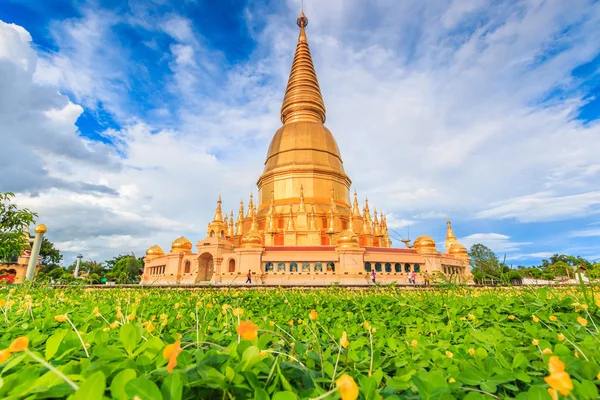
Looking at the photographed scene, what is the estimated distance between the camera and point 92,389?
0.90m

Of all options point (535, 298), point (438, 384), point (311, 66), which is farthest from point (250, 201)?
point (438, 384)

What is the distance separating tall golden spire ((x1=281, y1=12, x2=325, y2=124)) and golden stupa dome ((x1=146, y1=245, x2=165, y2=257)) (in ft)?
69.6

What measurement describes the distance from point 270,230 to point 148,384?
97.3 ft

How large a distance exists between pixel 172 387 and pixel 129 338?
609 millimetres

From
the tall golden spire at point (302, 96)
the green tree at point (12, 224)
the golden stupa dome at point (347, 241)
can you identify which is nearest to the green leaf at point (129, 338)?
the green tree at point (12, 224)

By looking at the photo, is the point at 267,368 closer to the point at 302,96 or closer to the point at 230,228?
the point at 230,228

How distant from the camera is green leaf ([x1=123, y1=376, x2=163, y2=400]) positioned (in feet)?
3.24

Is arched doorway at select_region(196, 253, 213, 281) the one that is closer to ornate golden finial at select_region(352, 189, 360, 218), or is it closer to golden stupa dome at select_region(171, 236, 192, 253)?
golden stupa dome at select_region(171, 236, 192, 253)

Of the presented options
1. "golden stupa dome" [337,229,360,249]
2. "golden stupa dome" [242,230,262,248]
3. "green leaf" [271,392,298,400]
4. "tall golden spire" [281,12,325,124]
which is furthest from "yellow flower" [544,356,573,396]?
"tall golden spire" [281,12,325,124]

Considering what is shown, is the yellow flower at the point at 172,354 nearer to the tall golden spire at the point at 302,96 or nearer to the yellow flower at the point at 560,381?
the yellow flower at the point at 560,381

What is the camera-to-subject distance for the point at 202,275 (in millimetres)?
27188

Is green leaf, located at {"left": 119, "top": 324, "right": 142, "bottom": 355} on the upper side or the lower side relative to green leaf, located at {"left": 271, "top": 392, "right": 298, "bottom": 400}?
upper

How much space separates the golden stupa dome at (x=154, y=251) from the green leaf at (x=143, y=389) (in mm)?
34494

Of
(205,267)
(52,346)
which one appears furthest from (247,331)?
(205,267)
